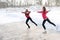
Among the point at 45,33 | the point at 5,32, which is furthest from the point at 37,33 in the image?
the point at 5,32

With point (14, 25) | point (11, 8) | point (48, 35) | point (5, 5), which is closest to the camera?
point (48, 35)

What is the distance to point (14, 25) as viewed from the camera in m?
11.5

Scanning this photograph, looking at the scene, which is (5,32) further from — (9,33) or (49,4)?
(49,4)

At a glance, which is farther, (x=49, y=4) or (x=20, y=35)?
(x=49, y=4)

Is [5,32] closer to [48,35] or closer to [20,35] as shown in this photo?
[20,35]

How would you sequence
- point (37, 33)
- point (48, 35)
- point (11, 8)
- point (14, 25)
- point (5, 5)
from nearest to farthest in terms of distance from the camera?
point (48, 35), point (37, 33), point (14, 25), point (11, 8), point (5, 5)

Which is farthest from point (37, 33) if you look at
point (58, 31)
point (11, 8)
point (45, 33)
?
point (11, 8)

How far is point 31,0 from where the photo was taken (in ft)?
67.7

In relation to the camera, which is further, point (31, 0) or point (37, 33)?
point (31, 0)

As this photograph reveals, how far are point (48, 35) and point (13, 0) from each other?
12.8 metres

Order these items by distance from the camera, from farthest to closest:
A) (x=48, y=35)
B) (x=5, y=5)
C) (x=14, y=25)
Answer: (x=5, y=5), (x=14, y=25), (x=48, y=35)

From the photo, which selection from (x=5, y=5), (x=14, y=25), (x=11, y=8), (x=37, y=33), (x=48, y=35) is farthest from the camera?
(x=5, y=5)

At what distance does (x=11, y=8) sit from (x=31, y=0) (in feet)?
7.90

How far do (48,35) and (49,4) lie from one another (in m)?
11.5
